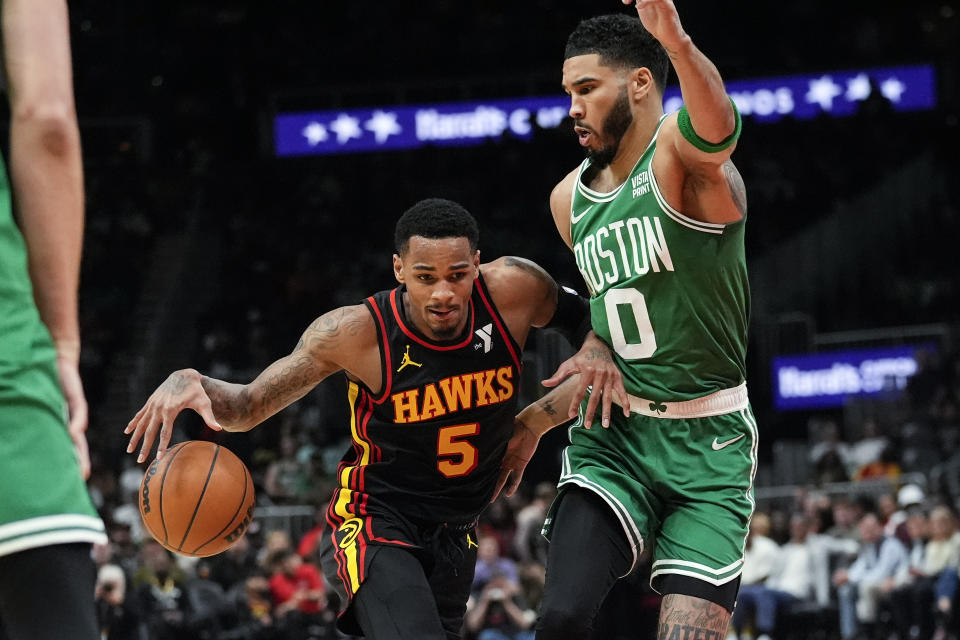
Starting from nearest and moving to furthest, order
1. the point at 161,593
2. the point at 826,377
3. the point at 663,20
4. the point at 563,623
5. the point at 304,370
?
the point at 663,20 < the point at 563,623 < the point at 304,370 < the point at 161,593 < the point at 826,377

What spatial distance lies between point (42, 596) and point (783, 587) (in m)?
10.7

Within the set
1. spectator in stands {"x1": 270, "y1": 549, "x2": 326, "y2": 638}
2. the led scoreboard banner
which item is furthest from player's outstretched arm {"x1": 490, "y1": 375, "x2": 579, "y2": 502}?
the led scoreboard banner

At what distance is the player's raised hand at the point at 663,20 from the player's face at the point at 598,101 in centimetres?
60

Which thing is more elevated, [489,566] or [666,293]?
[666,293]

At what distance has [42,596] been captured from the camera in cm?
201

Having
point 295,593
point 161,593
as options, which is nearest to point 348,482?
point 295,593

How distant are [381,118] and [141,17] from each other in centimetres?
453

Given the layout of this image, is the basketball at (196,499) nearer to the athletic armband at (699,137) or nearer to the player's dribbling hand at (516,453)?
the player's dribbling hand at (516,453)

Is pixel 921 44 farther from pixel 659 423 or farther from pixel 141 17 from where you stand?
pixel 659 423

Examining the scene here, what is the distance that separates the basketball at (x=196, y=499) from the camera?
15.3ft

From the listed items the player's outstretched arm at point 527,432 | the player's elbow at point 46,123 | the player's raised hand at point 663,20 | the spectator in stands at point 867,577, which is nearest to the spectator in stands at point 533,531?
the spectator in stands at point 867,577

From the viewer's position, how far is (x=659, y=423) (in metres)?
4.47

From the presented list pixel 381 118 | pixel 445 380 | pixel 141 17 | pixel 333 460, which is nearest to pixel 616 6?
pixel 381 118

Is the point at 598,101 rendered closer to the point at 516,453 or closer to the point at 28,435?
the point at 516,453
